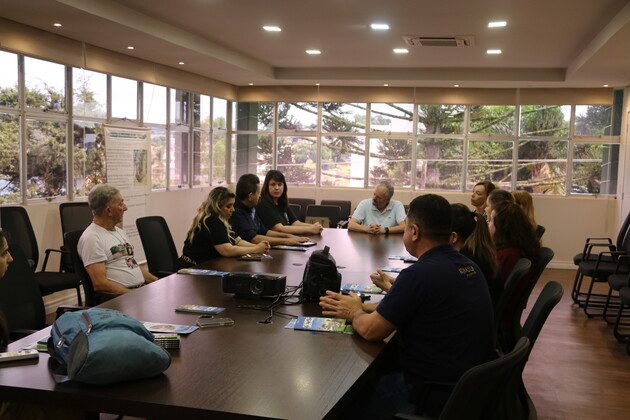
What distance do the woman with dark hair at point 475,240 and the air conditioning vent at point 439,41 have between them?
12.7ft

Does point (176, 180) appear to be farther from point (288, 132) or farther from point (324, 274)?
point (324, 274)

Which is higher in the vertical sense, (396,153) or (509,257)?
(396,153)

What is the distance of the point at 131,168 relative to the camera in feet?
25.2

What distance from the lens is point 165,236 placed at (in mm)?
4910

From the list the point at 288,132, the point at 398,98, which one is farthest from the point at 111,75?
the point at 398,98

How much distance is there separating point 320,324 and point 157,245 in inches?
96.8

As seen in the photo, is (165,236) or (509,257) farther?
(165,236)

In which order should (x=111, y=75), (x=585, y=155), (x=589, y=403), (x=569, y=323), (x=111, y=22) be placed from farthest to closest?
(x=585, y=155) → (x=111, y=75) → (x=569, y=323) → (x=111, y=22) → (x=589, y=403)

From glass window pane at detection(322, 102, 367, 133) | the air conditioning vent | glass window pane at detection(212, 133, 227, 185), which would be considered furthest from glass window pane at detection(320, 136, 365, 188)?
the air conditioning vent

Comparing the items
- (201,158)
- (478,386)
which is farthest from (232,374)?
(201,158)

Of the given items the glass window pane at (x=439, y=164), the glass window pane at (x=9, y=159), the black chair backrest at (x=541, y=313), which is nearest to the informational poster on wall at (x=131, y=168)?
the glass window pane at (x=9, y=159)

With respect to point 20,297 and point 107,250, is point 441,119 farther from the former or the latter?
point 20,297

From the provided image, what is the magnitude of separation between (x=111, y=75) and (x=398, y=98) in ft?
15.9

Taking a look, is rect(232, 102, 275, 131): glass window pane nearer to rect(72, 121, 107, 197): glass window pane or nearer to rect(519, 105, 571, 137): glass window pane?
rect(72, 121, 107, 197): glass window pane
